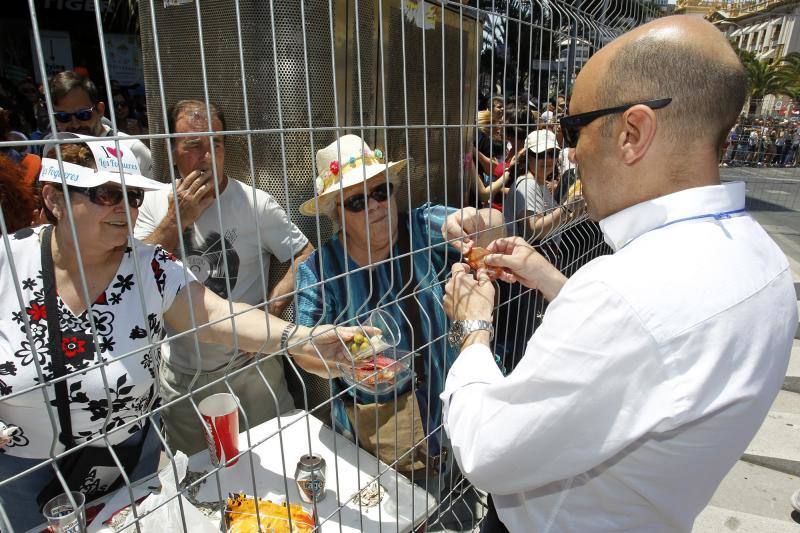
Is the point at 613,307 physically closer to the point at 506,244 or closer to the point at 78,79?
the point at 506,244

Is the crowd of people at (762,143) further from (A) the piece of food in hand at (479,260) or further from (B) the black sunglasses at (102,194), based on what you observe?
(B) the black sunglasses at (102,194)

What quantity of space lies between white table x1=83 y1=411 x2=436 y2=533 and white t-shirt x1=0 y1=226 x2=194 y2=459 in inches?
10.4

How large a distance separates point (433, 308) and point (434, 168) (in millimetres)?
1288

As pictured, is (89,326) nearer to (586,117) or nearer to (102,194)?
(102,194)

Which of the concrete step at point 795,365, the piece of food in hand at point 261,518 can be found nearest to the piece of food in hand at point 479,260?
the piece of food in hand at point 261,518

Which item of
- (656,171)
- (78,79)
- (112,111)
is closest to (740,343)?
(656,171)

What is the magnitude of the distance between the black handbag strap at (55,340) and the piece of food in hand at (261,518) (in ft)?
1.50

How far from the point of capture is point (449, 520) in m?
1.95

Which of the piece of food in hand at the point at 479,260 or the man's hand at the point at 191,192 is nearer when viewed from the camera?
the man's hand at the point at 191,192

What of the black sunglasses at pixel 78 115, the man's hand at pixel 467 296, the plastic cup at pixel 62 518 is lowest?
the plastic cup at pixel 62 518

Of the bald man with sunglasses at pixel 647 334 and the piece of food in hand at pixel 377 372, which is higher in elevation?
the bald man with sunglasses at pixel 647 334

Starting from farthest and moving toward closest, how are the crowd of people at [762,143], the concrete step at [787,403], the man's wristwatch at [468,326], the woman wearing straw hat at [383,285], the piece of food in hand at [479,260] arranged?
1. the crowd of people at [762,143]
2. the concrete step at [787,403]
3. the woman wearing straw hat at [383,285]
4. the piece of food in hand at [479,260]
5. the man's wristwatch at [468,326]

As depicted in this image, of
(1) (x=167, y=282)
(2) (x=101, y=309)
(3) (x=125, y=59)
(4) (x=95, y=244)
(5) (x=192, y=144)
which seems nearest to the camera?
(4) (x=95, y=244)

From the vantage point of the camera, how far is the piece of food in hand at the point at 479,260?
1699 millimetres
